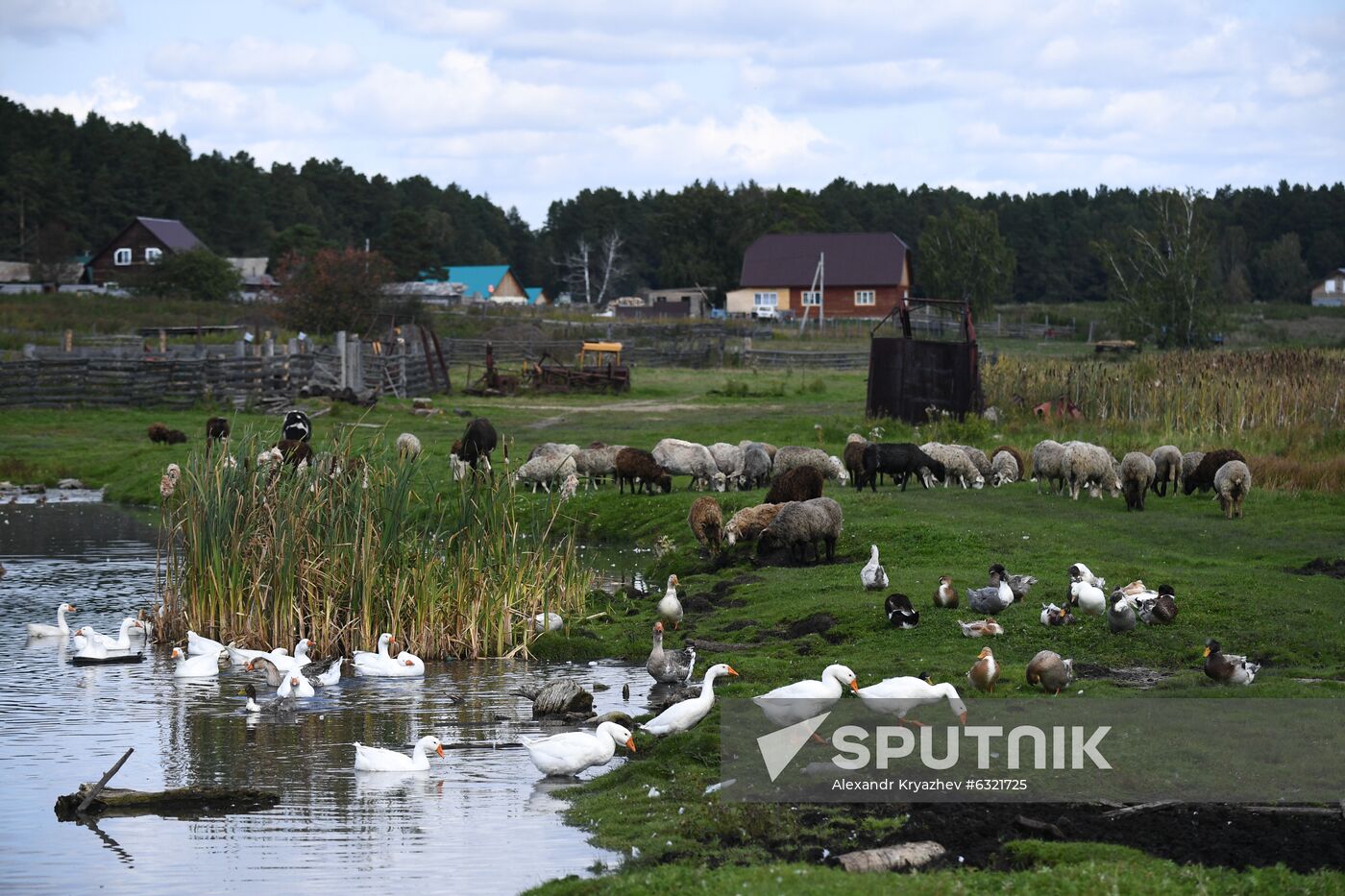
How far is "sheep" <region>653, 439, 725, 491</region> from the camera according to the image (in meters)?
26.6

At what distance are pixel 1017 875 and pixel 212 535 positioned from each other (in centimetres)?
1045

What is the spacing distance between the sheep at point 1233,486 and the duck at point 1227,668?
9.97 meters

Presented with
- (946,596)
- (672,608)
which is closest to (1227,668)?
Answer: (946,596)

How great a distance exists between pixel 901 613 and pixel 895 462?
1110cm

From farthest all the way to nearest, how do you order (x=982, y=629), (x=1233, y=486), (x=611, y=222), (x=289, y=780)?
(x=611, y=222) → (x=1233, y=486) → (x=982, y=629) → (x=289, y=780)

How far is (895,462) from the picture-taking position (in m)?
25.1

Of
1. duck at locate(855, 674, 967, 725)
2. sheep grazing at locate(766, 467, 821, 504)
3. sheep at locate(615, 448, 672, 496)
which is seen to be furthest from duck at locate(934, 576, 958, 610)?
sheep at locate(615, 448, 672, 496)

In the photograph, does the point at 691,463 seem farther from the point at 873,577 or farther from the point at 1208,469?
the point at 873,577

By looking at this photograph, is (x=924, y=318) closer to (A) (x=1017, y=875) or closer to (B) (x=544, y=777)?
(B) (x=544, y=777)

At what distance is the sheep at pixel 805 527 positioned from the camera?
1889cm

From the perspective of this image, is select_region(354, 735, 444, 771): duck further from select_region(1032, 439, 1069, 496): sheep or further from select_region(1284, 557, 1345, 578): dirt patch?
select_region(1032, 439, 1069, 496): sheep

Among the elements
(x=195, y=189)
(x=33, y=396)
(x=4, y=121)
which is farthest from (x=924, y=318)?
(x=4, y=121)

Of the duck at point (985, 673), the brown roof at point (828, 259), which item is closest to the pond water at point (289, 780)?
the duck at point (985, 673)

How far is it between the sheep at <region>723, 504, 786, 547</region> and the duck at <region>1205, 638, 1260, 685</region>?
8.93m
